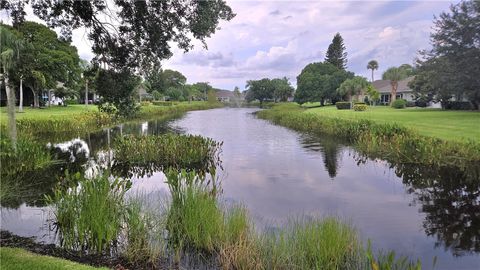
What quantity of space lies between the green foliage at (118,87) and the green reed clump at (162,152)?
6518mm

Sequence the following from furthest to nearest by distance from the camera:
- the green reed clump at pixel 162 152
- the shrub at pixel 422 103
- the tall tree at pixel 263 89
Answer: the tall tree at pixel 263 89
the shrub at pixel 422 103
the green reed clump at pixel 162 152

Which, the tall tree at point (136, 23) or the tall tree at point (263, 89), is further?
the tall tree at point (263, 89)

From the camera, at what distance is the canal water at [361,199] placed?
31.2 ft

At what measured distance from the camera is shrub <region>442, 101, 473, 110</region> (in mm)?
45412

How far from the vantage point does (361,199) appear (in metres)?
13.5

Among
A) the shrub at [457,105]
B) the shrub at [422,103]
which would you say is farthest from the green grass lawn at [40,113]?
the shrub at [422,103]

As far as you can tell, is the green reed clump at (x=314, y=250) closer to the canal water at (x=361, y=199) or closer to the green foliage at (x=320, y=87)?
the canal water at (x=361, y=199)

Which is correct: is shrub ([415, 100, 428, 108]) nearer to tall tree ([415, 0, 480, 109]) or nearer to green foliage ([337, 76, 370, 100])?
green foliage ([337, 76, 370, 100])

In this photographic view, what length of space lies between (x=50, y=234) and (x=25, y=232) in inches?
31.5

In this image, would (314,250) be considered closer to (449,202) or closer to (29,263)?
(29,263)

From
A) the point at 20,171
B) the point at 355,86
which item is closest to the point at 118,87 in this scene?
the point at 20,171

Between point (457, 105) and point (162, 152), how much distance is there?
1631 inches

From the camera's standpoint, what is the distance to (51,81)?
44031 millimetres

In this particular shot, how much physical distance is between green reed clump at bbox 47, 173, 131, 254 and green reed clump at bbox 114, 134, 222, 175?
1010 centimetres
